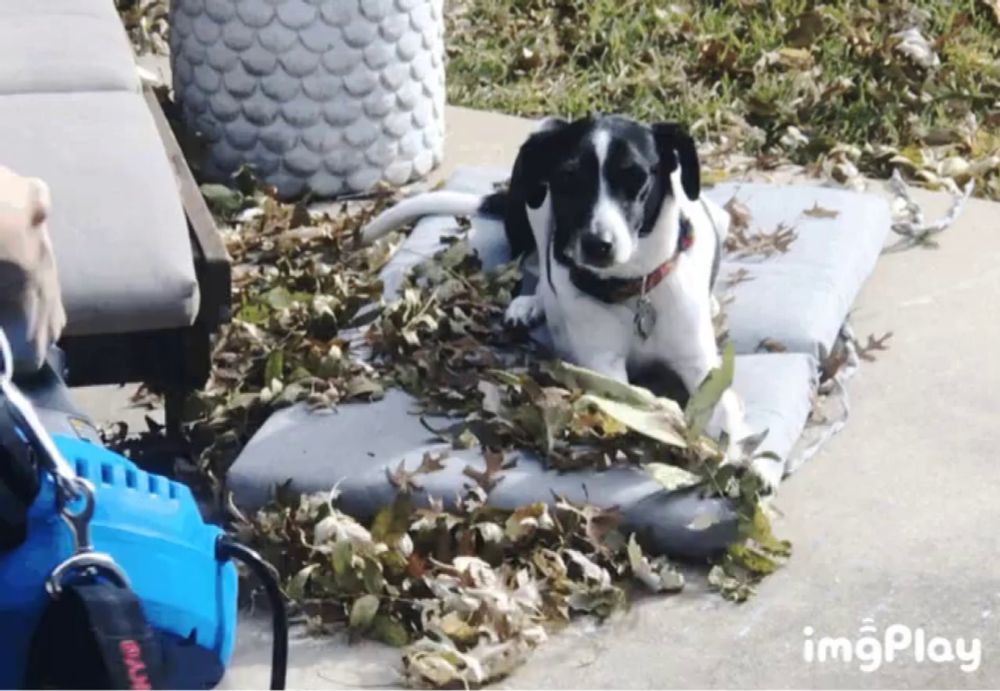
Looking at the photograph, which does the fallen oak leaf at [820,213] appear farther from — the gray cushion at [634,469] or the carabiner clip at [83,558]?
the carabiner clip at [83,558]

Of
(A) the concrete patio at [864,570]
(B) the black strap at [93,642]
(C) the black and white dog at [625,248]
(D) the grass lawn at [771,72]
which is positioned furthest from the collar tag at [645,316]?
(B) the black strap at [93,642]

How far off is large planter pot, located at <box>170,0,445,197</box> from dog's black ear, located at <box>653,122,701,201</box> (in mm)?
A: 1509

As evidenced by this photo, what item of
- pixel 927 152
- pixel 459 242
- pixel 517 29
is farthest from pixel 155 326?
pixel 517 29

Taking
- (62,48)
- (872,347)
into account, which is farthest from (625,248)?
(62,48)

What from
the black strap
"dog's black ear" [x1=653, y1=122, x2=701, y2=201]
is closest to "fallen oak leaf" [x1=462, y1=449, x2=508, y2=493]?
"dog's black ear" [x1=653, y1=122, x2=701, y2=201]

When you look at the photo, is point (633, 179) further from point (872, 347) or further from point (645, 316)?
point (872, 347)

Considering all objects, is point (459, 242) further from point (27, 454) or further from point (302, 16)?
point (27, 454)

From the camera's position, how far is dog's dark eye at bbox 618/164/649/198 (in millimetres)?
3633

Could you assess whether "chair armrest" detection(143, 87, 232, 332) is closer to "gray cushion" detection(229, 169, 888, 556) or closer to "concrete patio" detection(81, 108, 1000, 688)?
"gray cushion" detection(229, 169, 888, 556)

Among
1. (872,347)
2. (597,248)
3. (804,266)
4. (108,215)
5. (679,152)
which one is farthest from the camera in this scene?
(804,266)

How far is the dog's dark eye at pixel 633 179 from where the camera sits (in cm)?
363

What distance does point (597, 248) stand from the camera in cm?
360

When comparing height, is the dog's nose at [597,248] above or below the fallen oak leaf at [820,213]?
above

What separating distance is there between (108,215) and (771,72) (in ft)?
11.0
